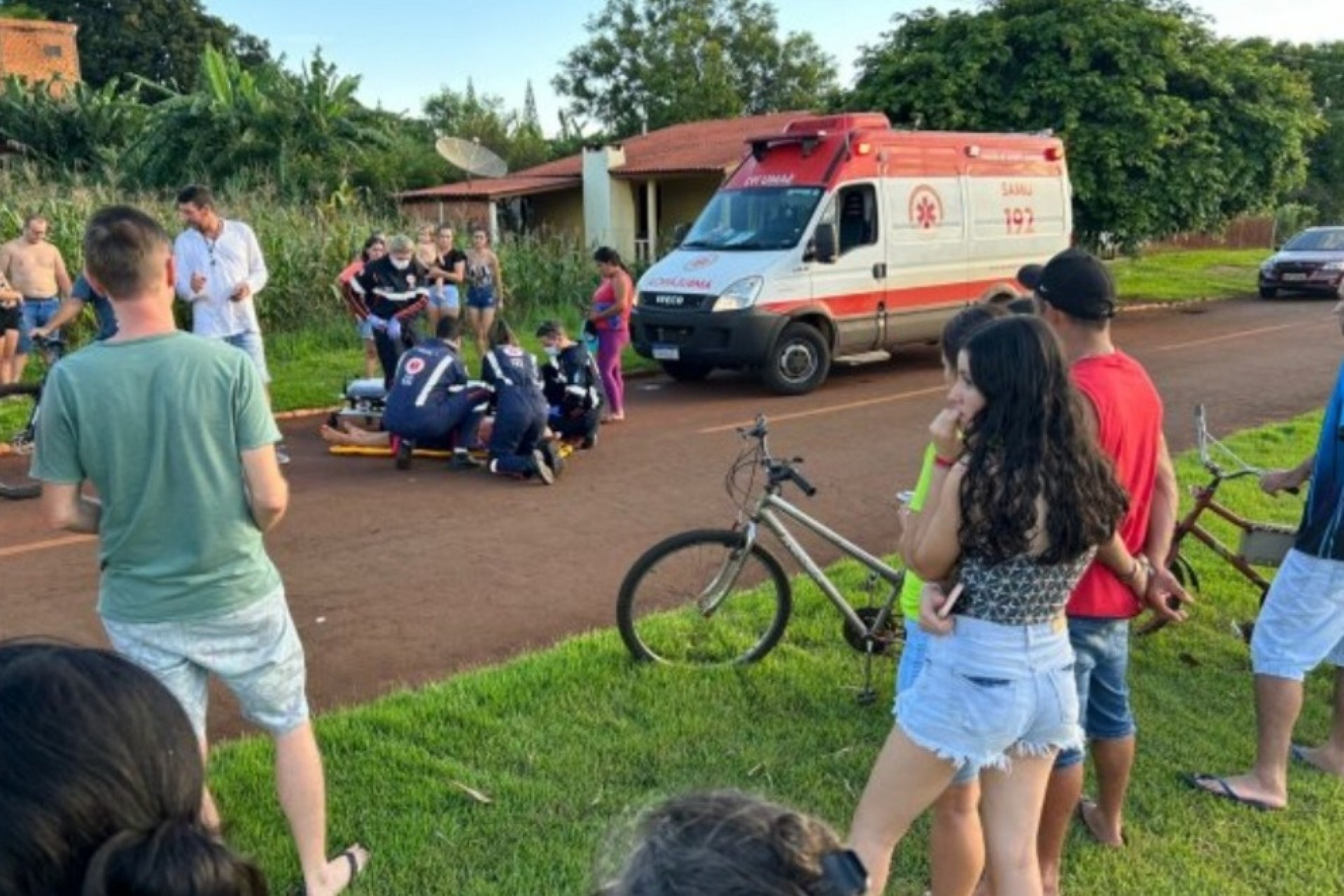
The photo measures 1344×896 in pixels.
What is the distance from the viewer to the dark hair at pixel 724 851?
1264 millimetres

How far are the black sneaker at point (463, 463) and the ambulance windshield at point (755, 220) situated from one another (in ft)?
16.2

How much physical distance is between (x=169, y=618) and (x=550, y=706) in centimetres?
175

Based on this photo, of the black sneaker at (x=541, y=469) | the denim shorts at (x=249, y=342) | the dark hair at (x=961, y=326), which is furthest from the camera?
the denim shorts at (x=249, y=342)

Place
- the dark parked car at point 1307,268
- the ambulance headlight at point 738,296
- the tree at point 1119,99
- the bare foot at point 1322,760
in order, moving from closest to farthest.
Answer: the bare foot at point 1322,760 → the ambulance headlight at point 738,296 → the tree at point 1119,99 → the dark parked car at point 1307,268

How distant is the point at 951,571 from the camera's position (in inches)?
104

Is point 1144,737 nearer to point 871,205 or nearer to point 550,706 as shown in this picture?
point 550,706

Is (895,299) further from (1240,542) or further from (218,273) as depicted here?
(1240,542)

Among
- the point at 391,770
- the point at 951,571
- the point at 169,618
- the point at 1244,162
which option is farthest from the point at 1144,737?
the point at 1244,162

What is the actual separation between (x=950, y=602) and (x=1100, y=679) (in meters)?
0.99

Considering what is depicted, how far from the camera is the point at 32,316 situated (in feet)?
36.2

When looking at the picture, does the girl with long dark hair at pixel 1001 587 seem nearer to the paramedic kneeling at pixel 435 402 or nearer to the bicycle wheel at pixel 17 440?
the paramedic kneeling at pixel 435 402

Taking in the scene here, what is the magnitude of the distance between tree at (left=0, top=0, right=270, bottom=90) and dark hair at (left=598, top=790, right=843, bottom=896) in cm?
5583

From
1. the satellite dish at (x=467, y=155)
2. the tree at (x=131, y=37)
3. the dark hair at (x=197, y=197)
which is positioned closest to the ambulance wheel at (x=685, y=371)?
the dark hair at (x=197, y=197)

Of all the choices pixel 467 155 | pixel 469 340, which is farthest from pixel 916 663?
pixel 467 155
